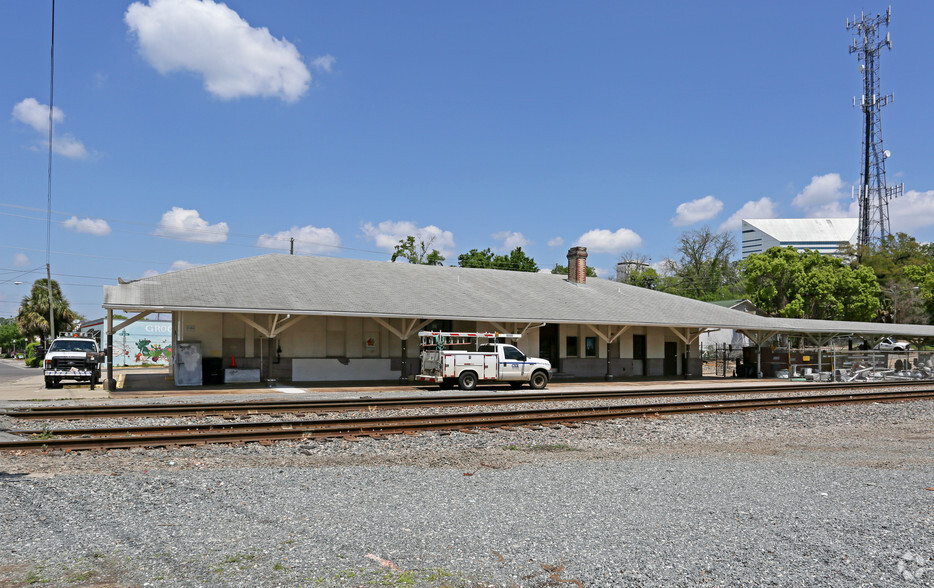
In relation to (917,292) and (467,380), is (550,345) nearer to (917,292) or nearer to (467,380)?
(467,380)

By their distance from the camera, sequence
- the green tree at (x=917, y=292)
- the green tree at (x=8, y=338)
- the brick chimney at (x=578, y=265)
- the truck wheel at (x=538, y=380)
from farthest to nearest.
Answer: the green tree at (x=8, y=338), the green tree at (x=917, y=292), the brick chimney at (x=578, y=265), the truck wheel at (x=538, y=380)

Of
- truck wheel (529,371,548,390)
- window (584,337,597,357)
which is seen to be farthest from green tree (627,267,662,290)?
truck wheel (529,371,548,390)

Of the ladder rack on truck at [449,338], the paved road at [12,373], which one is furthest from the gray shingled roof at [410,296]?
the paved road at [12,373]

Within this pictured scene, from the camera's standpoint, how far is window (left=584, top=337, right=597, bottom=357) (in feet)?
108

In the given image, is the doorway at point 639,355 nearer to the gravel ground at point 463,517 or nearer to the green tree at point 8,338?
the gravel ground at point 463,517

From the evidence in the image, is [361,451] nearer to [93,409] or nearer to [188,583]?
[188,583]

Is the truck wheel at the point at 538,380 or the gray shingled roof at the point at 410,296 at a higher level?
the gray shingled roof at the point at 410,296

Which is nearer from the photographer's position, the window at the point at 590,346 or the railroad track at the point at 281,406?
the railroad track at the point at 281,406

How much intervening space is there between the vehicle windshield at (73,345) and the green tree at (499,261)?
4406 centimetres

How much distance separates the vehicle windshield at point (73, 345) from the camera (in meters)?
25.0

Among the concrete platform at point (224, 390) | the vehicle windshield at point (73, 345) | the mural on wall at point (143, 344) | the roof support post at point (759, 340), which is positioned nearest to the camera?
the concrete platform at point (224, 390)

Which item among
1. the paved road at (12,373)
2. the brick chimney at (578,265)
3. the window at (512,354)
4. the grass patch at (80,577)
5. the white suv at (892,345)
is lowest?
the paved road at (12,373)

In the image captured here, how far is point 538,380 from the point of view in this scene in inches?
1008

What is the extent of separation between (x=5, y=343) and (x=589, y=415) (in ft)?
470
